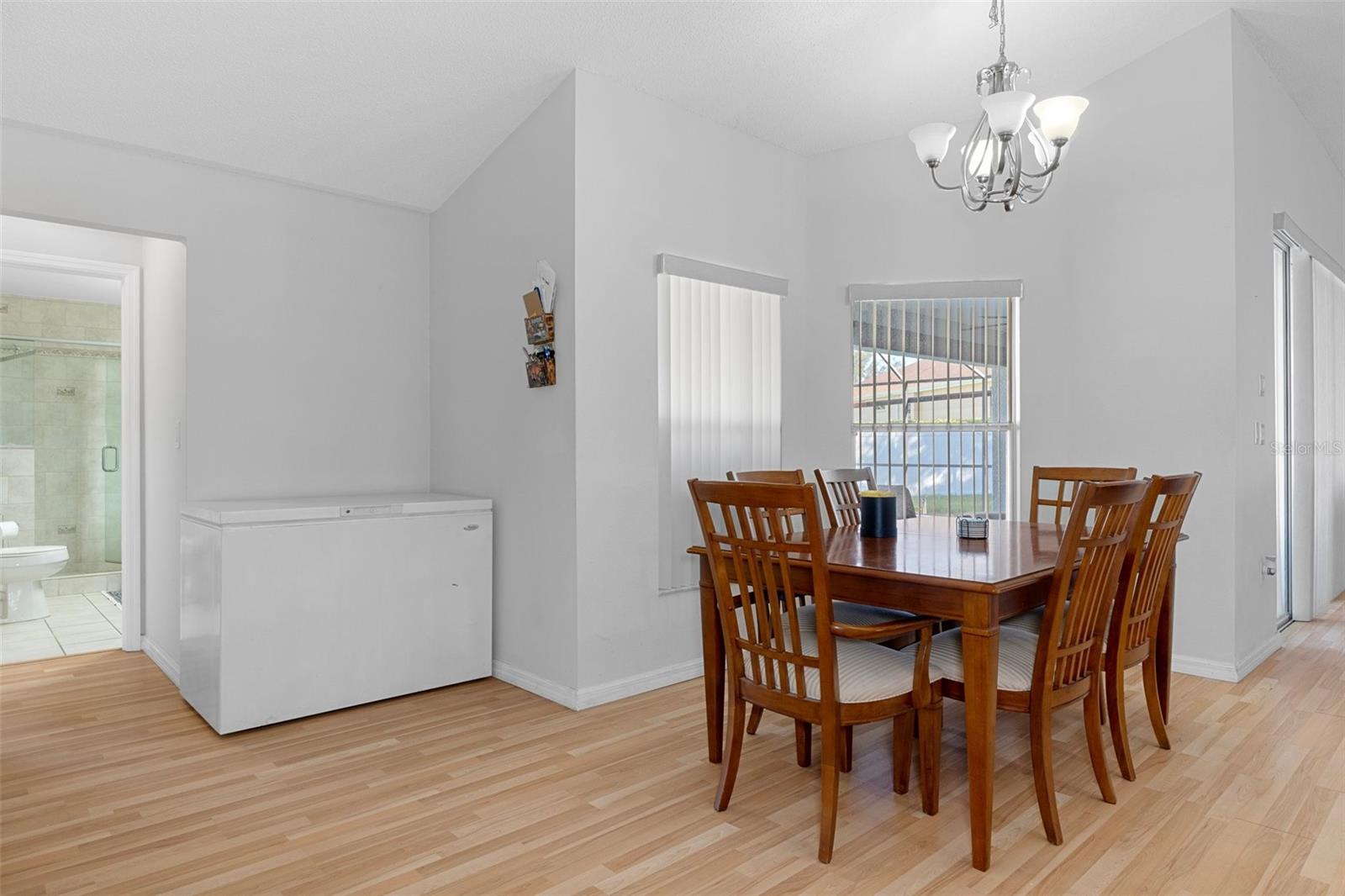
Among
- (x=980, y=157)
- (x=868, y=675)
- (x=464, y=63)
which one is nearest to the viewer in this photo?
(x=868, y=675)

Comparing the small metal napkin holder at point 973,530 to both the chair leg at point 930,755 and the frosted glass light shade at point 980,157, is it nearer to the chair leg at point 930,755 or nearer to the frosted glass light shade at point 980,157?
the chair leg at point 930,755

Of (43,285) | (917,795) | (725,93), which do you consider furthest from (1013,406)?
(43,285)

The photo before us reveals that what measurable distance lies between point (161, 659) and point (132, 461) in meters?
1.10

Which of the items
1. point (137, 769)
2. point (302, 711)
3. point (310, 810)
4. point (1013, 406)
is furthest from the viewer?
point (1013, 406)

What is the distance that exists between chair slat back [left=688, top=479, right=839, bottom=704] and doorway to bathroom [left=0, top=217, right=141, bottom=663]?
435 cm

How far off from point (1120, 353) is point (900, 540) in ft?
6.60

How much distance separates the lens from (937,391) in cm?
436

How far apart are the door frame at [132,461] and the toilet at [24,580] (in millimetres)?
1285

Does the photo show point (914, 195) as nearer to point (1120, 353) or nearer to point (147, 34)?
point (1120, 353)

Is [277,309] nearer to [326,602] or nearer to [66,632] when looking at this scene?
[326,602]

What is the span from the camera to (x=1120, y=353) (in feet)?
12.8

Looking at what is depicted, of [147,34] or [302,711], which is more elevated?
[147,34]

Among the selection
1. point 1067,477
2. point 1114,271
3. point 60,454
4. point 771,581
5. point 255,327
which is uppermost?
point 1114,271

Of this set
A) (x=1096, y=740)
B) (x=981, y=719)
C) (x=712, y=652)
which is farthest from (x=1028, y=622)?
(x=712, y=652)
